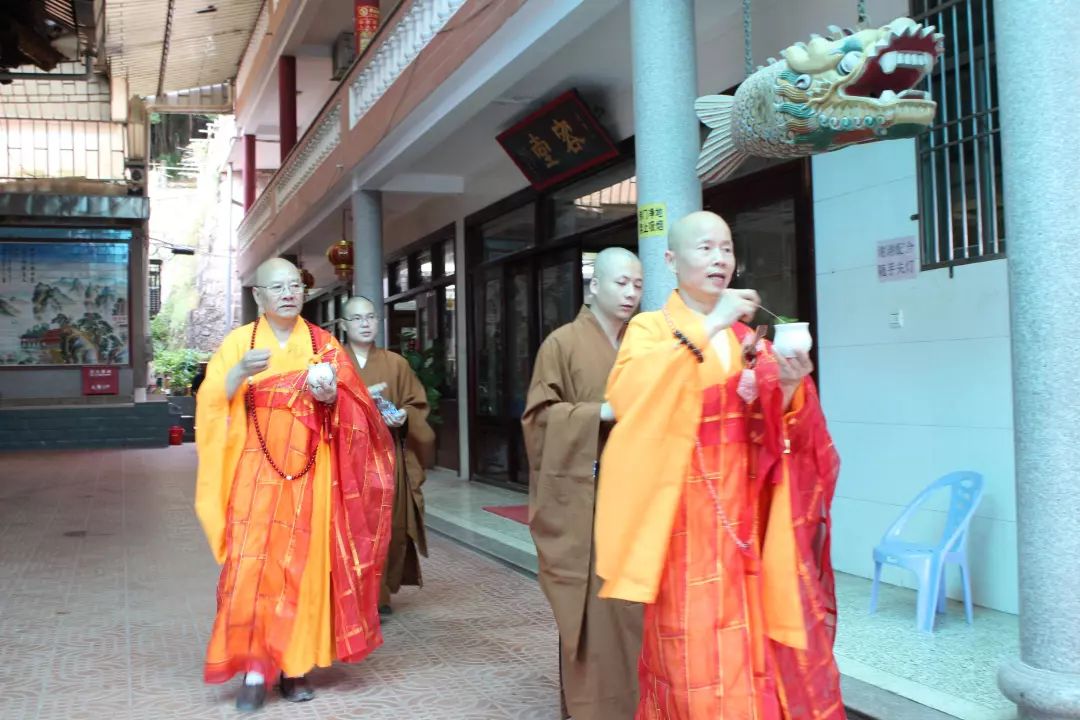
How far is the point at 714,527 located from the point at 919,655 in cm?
221

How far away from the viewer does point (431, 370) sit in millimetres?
11852

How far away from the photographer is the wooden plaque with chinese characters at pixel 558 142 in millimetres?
8531

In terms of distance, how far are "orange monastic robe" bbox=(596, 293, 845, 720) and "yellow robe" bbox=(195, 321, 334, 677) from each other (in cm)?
185

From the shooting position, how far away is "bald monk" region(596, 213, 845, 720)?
2.77 metres

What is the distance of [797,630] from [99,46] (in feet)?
51.7

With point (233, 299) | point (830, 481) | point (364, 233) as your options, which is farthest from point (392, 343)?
point (233, 299)

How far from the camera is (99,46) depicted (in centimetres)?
Result: 1578

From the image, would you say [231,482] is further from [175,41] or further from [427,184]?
[175,41]

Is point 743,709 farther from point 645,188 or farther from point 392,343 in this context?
point 392,343

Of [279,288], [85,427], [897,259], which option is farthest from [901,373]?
[85,427]

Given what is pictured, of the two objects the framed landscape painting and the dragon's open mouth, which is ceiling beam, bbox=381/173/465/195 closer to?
the dragon's open mouth

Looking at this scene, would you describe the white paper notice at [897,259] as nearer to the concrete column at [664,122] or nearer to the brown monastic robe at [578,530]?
the concrete column at [664,122]

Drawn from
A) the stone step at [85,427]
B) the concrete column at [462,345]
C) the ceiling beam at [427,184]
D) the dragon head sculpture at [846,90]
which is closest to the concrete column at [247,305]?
the stone step at [85,427]

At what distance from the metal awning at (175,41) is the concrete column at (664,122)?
1345 centimetres
